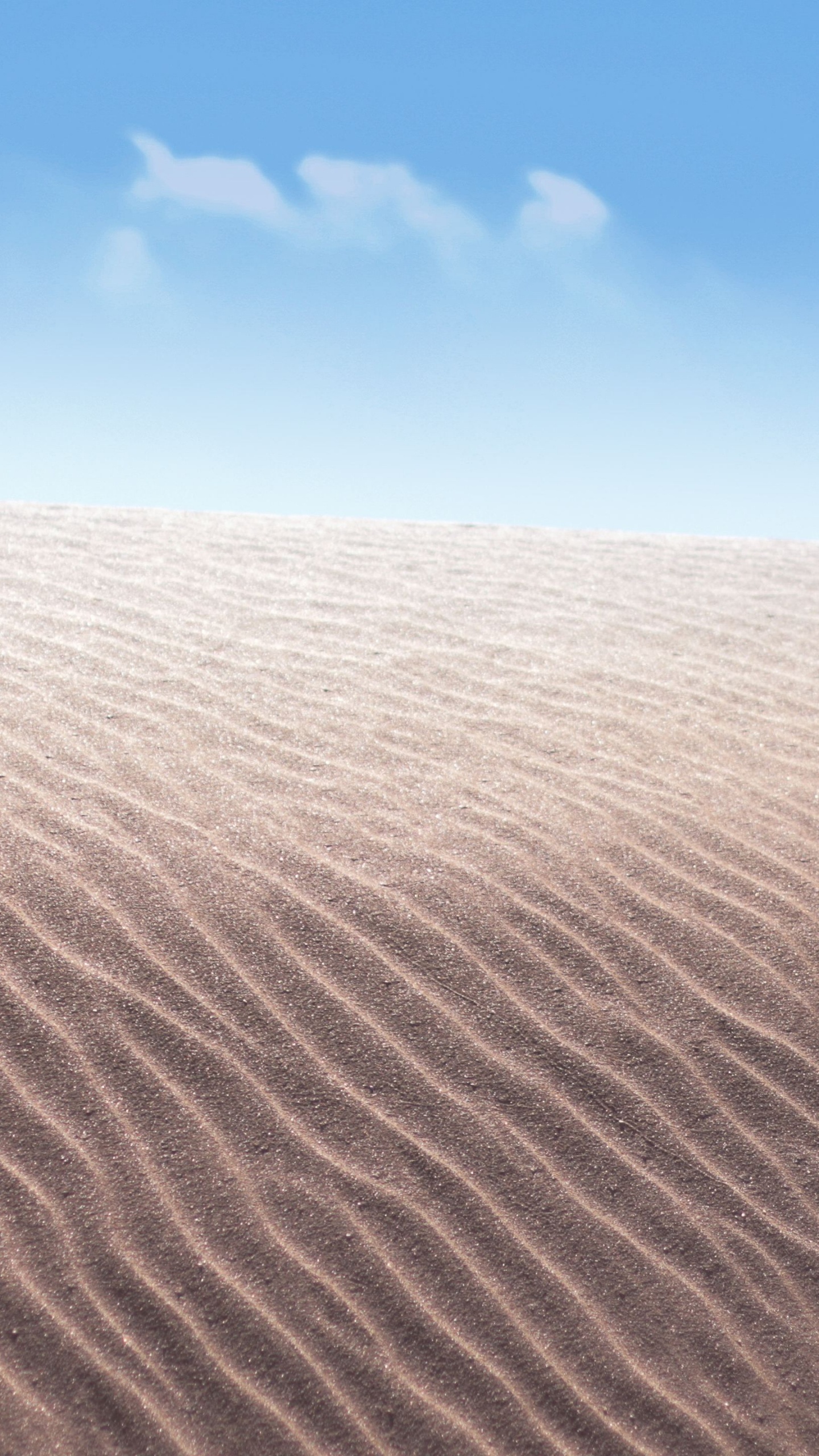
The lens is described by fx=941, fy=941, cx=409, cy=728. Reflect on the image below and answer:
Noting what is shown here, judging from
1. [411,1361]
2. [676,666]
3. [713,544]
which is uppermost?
[713,544]

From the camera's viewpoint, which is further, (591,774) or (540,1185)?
(591,774)

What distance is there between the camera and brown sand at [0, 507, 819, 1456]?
Result: 1989mm

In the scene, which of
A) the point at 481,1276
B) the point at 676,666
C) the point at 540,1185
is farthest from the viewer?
the point at 676,666

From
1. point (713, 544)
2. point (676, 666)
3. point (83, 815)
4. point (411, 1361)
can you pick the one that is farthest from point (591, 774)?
point (713, 544)

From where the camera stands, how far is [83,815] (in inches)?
122

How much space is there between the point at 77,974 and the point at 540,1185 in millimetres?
1334

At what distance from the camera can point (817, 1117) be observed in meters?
2.47

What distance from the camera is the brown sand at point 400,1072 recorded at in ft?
6.53

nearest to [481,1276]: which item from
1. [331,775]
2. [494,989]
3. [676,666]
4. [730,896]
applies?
[494,989]

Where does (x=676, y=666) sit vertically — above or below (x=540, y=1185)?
above

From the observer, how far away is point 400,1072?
246 centimetres

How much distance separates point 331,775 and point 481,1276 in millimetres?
1762

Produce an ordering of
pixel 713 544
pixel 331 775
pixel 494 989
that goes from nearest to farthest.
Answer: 1. pixel 494 989
2. pixel 331 775
3. pixel 713 544

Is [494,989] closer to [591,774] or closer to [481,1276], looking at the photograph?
[481,1276]
